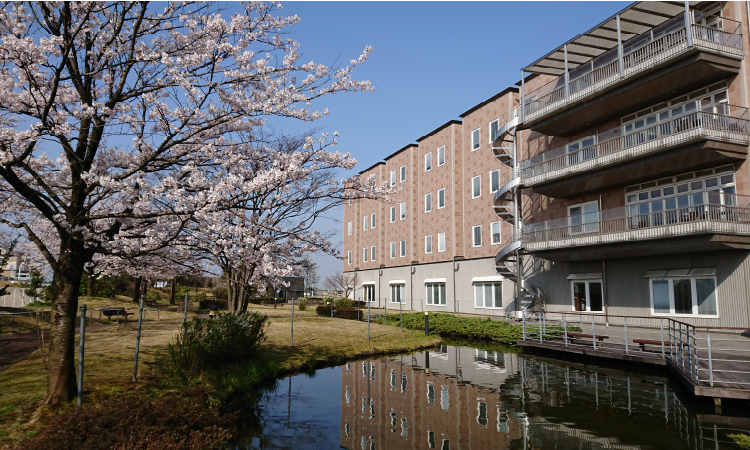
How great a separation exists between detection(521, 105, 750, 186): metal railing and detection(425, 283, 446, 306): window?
15.4 m

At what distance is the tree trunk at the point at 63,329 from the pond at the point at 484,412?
3.38 m

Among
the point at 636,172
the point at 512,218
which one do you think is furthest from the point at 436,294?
the point at 636,172

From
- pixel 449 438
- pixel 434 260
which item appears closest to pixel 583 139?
pixel 434 260

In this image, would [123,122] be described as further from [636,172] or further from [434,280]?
[434,280]

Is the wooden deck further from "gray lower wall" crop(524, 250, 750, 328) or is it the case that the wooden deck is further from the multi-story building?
the multi-story building

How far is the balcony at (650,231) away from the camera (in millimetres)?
18828

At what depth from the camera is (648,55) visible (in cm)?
2145

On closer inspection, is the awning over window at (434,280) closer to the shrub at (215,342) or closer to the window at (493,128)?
the window at (493,128)

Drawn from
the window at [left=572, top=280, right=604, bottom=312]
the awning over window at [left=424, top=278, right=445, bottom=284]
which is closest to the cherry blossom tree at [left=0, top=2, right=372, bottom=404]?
the window at [left=572, top=280, right=604, bottom=312]

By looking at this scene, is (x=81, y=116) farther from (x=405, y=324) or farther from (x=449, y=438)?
(x=405, y=324)

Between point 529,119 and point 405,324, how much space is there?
15.0 m

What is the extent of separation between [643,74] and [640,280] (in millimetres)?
10128

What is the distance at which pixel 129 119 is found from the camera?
31.1ft

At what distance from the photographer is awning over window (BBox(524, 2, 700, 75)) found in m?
22.1
